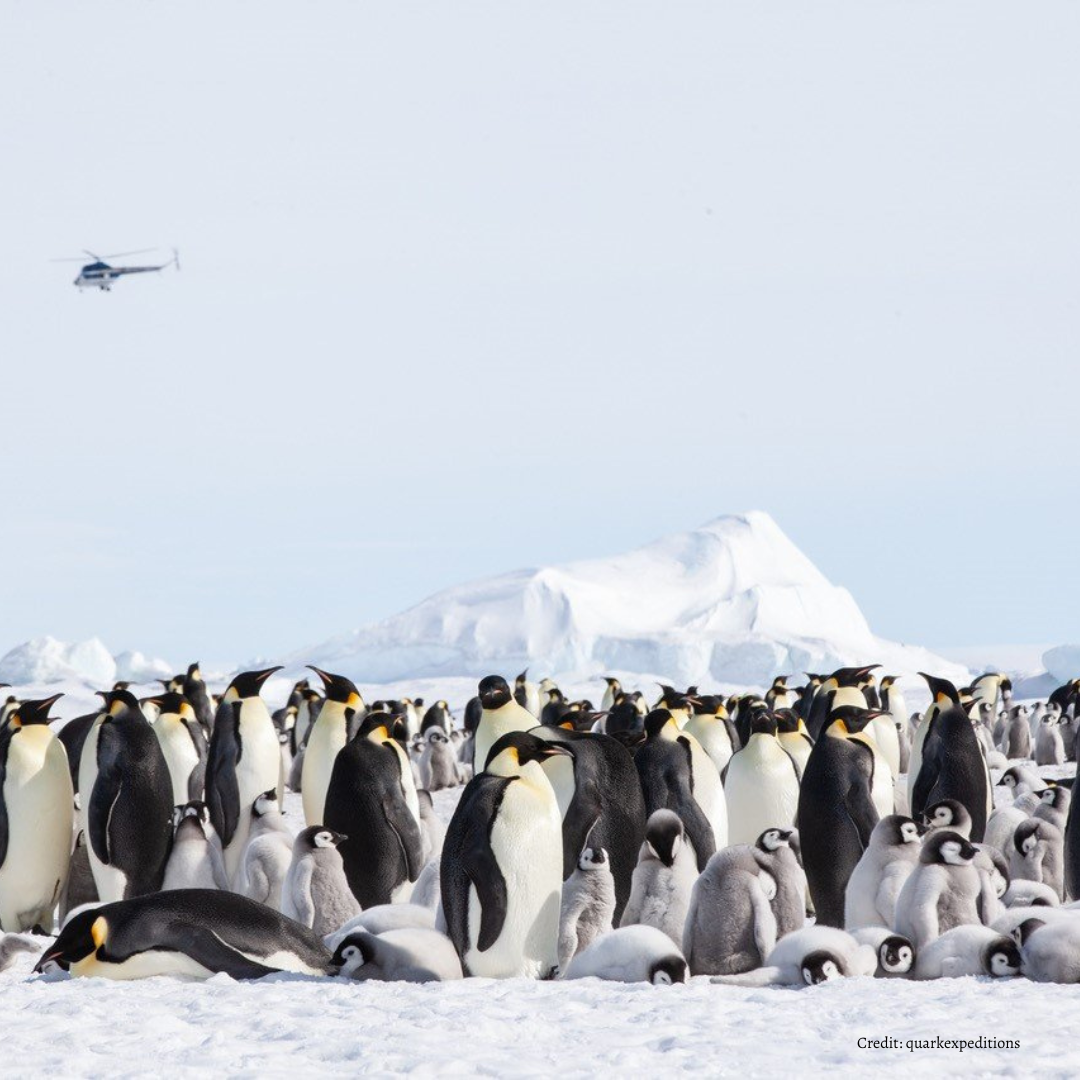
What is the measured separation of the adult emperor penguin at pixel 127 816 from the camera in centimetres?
679

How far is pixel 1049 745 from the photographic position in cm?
1689

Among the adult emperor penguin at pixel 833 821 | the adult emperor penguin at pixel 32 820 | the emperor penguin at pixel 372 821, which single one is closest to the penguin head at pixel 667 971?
the adult emperor penguin at pixel 833 821

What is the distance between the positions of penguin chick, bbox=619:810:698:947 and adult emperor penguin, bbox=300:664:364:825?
11.1 ft

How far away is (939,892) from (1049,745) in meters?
12.3

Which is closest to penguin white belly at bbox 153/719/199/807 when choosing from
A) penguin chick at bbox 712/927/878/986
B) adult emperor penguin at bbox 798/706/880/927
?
adult emperor penguin at bbox 798/706/880/927

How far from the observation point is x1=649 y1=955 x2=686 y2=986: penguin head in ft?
15.5

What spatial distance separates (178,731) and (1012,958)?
18.0 feet

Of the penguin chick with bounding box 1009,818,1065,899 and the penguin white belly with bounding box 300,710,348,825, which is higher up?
the penguin white belly with bounding box 300,710,348,825

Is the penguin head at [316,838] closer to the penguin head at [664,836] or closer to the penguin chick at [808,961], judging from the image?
the penguin head at [664,836]

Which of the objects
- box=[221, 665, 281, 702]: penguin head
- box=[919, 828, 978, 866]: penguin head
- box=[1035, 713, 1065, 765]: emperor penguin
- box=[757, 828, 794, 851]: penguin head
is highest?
box=[221, 665, 281, 702]: penguin head

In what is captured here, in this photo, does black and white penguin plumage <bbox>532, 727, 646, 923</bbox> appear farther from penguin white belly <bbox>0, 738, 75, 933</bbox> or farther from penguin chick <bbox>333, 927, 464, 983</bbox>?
penguin white belly <bbox>0, 738, 75, 933</bbox>

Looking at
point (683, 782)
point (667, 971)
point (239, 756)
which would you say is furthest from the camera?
point (239, 756)

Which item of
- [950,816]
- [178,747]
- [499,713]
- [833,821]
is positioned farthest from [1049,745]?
[950,816]

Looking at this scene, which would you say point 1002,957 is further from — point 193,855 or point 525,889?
point 193,855
